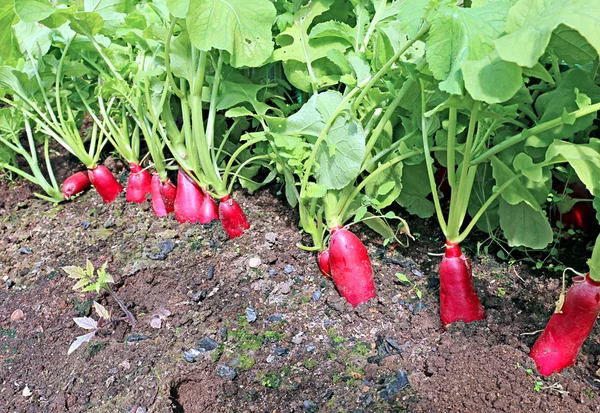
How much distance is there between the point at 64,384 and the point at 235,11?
4.20ft

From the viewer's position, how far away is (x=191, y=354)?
5.55ft

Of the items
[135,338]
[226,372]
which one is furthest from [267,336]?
[135,338]

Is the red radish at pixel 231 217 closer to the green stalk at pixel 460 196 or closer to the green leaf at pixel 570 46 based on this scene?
the green stalk at pixel 460 196

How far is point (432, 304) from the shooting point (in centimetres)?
176

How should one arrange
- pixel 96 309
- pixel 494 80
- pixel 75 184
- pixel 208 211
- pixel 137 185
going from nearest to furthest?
pixel 494 80 < pixel 96 309 < pixel 208 211 < pixel 137 185 < pixel 75 184

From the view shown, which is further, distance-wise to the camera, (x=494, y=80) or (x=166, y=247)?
(x=166, y=247)

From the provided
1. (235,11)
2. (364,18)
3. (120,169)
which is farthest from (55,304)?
(364,18)

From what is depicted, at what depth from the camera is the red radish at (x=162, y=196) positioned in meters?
2.42

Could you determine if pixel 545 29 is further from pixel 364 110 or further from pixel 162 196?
pixel 162 196

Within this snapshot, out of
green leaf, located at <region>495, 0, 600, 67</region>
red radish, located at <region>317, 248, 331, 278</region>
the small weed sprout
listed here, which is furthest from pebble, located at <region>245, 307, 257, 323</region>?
green leaf, located at <region>495, 0, 600, 67</region>

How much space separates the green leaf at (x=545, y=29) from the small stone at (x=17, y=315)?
6.07 ft

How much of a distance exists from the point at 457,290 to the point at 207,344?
793mm

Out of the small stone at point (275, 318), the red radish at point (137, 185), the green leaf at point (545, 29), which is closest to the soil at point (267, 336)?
the small stone at point (275, 318)

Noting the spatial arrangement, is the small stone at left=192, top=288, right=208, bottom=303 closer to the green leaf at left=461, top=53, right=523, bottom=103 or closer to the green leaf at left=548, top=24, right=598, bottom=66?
the green leaf at left=461, top=53, right=523, bottom=103
